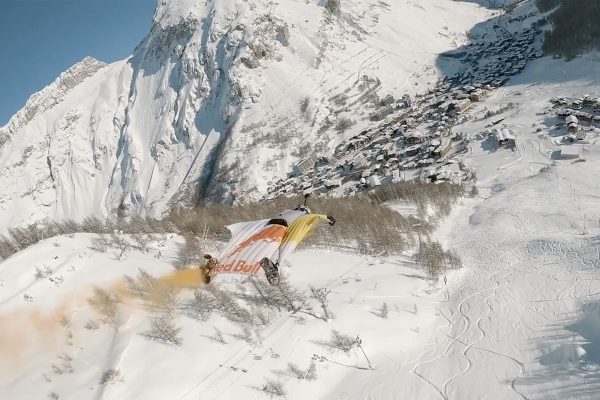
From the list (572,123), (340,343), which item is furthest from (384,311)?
(572,123)

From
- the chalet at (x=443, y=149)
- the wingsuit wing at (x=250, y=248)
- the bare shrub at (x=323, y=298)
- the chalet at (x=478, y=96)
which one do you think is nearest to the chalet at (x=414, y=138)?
the chalet at (x=443, y=149)

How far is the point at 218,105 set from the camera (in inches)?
3440

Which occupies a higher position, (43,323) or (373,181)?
(43,323)

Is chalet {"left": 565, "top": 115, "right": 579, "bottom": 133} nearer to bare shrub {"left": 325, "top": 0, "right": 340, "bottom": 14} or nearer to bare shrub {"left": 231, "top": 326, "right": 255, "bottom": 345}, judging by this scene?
bare shrub {"left": 231, "top": 326, "right": 255, "bottom": 345}

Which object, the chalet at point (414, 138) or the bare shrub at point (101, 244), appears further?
the chalet at point (414, 138)

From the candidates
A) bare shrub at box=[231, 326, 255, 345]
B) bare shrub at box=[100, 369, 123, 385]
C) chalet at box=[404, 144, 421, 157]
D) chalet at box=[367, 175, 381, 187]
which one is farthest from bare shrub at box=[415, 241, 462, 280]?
chalet at box=[404, 144, 421, 157]

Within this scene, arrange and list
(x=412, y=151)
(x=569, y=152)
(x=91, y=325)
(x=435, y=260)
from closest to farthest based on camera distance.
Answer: (x=91, y=325) → (x=435, y=260) → (x=569, y=152) → (x=412, y=151)

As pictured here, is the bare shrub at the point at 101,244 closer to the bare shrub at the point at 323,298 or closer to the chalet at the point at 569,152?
the bare shrub at the point at 323,298

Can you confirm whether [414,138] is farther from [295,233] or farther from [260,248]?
[260,248]

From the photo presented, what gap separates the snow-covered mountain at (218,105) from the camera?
76.2 meters

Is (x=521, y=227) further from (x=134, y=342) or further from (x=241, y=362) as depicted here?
(x=134, y=342)

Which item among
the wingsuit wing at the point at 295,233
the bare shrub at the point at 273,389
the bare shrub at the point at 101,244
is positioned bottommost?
the bare shrub at the point at 273,389

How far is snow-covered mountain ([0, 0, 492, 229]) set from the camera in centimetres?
7625

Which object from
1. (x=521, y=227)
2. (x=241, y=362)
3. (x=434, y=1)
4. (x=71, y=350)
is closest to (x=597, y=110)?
(x=521, y=227)
